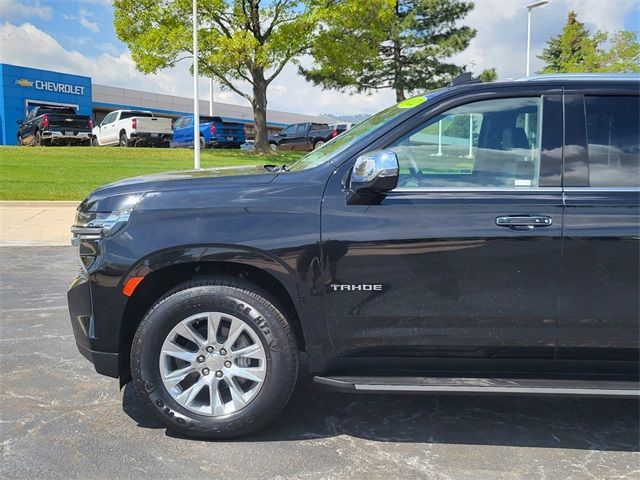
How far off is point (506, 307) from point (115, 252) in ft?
6.72

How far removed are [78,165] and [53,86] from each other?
29304 millimetres

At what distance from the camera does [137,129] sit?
25.1 metres

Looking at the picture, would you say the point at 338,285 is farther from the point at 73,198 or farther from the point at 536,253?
the point at 73,198

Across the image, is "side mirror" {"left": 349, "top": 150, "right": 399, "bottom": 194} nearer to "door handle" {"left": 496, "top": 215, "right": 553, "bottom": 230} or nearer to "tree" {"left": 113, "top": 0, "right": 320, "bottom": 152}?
"door handle" {"left": 496, "top": 215, "right": 553, "bottom": 230}

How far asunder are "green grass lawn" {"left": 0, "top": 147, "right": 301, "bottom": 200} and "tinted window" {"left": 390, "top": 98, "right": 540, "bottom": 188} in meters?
8.61

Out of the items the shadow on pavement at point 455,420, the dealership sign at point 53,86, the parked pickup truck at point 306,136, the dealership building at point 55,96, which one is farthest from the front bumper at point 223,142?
the shadow on pavement at point 455,420

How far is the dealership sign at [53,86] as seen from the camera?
4081 centimetres

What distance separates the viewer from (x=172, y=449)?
3.17m

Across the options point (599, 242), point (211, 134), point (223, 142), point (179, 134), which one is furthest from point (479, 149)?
point (179, 134)

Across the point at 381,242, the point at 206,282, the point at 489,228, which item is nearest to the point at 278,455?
the point at 206,282

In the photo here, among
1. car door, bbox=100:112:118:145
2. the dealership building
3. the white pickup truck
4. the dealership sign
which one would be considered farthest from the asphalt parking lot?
the dealership sign

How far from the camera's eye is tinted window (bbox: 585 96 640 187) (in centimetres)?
315

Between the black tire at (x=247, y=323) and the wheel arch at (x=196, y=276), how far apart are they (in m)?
0.08

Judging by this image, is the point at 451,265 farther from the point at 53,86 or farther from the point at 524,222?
the point at 53,86
